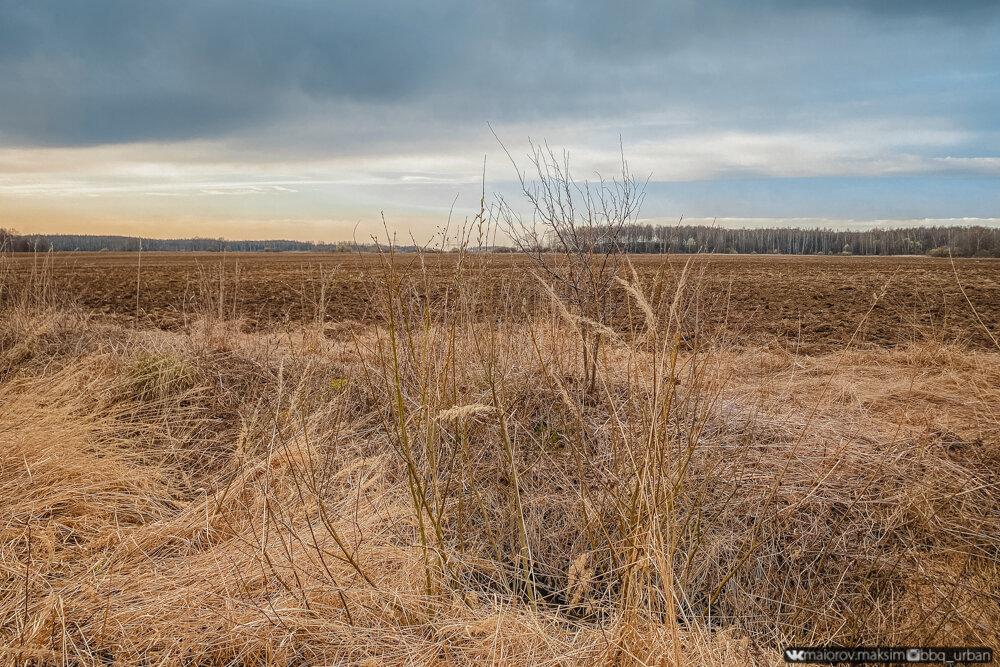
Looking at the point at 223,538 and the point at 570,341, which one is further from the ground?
the point at 570,341

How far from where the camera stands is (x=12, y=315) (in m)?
6.99

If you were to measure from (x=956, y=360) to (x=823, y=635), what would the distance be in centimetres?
640

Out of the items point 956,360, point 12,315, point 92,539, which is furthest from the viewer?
point 956,360

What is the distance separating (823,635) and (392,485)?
8.24 feet

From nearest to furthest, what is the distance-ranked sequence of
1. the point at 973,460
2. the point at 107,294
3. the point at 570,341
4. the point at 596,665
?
the point at 596,665
the point at 973,460
the point at 570,341
the point at 107,294

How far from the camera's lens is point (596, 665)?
78.4 inches

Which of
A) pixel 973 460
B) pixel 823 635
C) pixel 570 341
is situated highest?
pixel 570 341

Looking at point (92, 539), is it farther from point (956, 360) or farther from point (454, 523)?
point (956, 360)

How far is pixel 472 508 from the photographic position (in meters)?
3.78

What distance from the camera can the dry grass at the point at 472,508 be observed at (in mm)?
2299

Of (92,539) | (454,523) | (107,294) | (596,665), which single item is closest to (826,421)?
(454,523)

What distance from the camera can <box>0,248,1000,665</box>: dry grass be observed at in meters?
2.30

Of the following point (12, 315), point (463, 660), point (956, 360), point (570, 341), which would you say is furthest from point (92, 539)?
point (956, 360)

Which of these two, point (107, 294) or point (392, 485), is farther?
point (107, 294)
